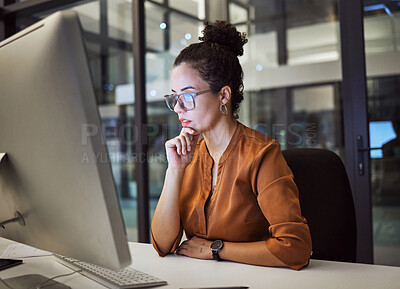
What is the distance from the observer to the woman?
1.20m

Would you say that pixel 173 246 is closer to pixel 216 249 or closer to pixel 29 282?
pixel 216 249

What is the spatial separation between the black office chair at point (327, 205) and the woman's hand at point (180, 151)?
444mm

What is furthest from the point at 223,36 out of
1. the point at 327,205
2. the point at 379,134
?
the point at 379,134

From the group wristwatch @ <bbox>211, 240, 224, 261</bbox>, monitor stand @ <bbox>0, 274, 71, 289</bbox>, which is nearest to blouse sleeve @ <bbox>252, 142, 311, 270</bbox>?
wristwatch @ <bbox>211, 240, 224, 261</bbox>

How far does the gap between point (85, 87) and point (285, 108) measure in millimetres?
2538

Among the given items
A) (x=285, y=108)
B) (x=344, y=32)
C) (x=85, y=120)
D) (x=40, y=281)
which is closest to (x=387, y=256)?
(x=285, y=108)

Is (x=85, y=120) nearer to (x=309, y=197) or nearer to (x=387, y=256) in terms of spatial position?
(x=309, y=197)

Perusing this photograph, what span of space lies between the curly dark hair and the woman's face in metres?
0.02

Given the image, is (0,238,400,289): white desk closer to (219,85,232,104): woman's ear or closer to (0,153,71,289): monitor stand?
(0,153,71,289): monitor stand

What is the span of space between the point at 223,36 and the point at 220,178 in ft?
1.90

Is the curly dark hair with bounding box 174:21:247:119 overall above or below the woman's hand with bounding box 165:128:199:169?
above

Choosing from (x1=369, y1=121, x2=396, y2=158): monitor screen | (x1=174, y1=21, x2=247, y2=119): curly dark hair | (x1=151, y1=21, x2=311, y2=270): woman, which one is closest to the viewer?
(x1=151, y1=21, x2=311, y2=270): woman

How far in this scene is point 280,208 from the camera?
3.95 feet

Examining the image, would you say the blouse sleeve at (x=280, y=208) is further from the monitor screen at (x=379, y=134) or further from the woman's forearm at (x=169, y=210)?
the monitor screen at (x=379, y=134)
